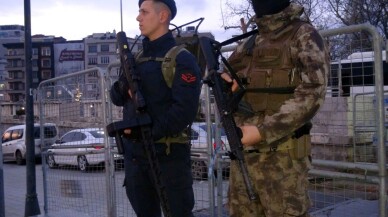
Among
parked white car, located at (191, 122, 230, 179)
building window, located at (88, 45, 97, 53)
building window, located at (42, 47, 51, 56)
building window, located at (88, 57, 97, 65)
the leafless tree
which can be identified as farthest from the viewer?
building window, located at (42, 47, 51, 56)

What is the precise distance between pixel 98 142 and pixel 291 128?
3.67m

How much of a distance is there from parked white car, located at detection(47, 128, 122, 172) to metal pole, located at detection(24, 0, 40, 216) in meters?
1.43

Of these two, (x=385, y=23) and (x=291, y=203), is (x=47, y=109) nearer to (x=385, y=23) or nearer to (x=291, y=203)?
(x=291, y=203)

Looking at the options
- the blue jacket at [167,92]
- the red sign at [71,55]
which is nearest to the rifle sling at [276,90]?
the blue jacket at [167,92]

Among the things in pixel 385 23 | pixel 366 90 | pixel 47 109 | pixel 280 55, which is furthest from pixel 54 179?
pixel 385 23

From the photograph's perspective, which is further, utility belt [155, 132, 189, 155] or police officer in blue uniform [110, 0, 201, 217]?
utility belt [155, 132, 189, 155]

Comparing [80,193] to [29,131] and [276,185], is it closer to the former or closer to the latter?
[29,131]

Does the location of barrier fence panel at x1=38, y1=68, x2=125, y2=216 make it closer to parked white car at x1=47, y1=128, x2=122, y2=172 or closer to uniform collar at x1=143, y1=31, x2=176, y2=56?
parked white car at x1=47, y1=128, x2=122, y2=172

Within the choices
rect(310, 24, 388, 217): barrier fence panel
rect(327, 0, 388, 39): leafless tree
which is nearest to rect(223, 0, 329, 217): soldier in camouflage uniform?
rect(310, 24, 388, 217): barrier fence panel

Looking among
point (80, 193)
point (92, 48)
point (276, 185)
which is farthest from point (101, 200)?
point (92, 48)

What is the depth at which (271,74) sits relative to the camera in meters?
2.73

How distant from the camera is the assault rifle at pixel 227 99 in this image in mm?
2510

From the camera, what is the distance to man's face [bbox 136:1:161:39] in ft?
11.9

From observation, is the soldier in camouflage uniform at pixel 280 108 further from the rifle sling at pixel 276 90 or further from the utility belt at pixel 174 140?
the utility belt at pixel 174 140
